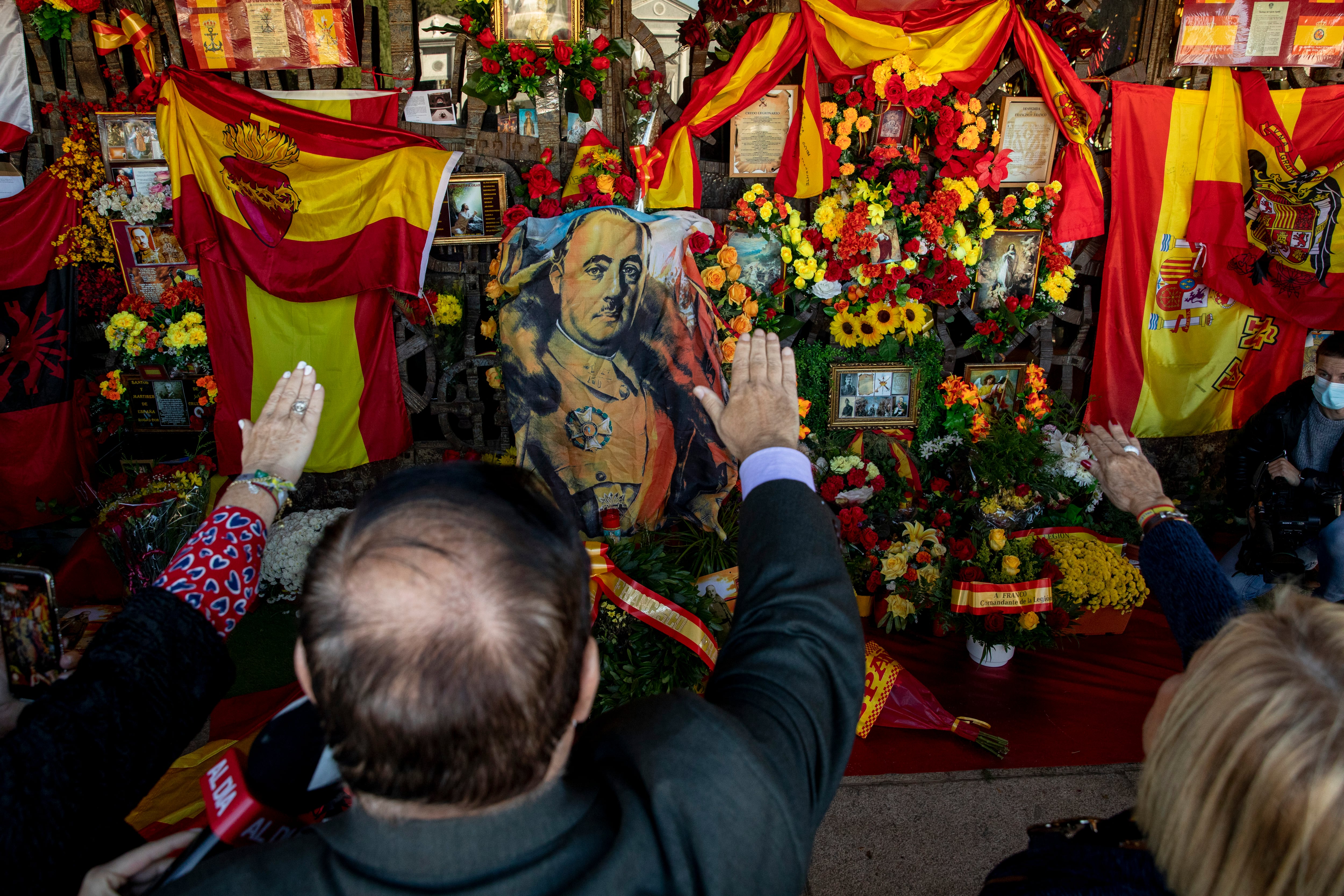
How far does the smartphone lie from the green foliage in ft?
4.99

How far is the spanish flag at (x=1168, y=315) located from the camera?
4.19 meters

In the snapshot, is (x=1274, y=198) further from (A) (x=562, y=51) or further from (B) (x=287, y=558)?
(B) (x=287, y=558)

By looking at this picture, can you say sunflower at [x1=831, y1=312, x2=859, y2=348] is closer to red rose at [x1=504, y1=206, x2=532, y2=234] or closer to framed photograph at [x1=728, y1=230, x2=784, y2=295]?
framed photograph at [x1=728, y1=230, x2=784, y2=295]

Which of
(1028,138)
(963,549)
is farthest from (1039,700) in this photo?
(1028,138)

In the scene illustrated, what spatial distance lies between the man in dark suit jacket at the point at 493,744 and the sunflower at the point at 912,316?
3.80 m

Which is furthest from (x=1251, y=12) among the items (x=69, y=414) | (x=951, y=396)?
(x=69, y=414)

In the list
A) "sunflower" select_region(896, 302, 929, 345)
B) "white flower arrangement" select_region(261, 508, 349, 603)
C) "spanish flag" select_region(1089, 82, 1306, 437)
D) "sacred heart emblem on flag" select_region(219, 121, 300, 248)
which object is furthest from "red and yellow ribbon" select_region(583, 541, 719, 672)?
"spanish flag" select_region(1089, 82, 1306, 437)

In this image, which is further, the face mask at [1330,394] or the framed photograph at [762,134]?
the framed photograph at [762,134]

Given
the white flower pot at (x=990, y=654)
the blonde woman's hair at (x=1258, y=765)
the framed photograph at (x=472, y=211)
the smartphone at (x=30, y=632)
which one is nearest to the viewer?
the blonde woman's hair at (x=1258, y=765)

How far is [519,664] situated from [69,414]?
4997 millimetres

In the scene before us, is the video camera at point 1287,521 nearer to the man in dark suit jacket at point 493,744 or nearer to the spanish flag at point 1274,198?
the spanish flag at point 1274,198

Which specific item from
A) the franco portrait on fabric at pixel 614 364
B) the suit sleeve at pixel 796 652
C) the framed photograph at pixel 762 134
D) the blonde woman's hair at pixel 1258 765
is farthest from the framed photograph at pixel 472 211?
the blonde woman's hair at pixel 1258 765

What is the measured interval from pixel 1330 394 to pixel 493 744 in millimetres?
4256

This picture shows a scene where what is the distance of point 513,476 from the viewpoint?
2.77 ft
